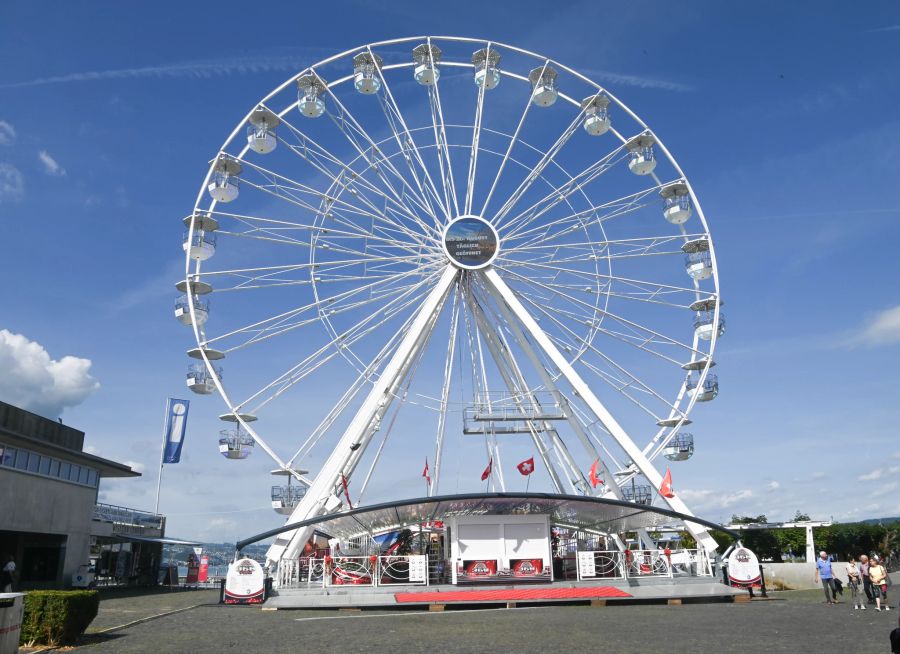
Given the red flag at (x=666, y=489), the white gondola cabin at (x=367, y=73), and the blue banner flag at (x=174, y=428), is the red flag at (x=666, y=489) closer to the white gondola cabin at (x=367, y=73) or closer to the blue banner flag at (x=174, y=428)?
the white gondola cabin at (x=367, y=73)

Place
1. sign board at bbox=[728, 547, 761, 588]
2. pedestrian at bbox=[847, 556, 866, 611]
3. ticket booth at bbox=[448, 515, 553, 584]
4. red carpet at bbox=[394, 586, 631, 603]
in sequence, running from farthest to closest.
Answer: ticket booth at bbox=[448, 515, 553, 584], sign board at bbox=[728, 547, 761, 588], red carpet at bbox=[394, 586, 631, 603], pedestrian at bbox=[847, 556, 866, 611]

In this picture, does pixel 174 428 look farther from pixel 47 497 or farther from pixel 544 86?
pixel 544 86

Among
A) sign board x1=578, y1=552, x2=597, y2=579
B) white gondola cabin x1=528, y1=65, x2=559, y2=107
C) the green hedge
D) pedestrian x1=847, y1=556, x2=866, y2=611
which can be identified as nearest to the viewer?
the green hedge

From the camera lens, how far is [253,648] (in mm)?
11555

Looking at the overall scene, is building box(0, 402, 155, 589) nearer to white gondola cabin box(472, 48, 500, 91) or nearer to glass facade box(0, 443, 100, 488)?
glass facade box(0, 443, 100, 488)

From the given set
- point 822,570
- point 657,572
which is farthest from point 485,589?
point 822,570

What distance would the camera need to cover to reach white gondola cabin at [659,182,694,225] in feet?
90.5

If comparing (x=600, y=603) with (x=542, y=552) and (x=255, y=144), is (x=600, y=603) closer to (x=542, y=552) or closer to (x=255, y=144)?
(x=542, y=552)

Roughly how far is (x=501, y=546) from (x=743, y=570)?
7019 mm

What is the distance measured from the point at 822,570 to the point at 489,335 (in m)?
12.8

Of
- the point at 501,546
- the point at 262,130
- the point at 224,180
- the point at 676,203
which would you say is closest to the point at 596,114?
the point at 676,203

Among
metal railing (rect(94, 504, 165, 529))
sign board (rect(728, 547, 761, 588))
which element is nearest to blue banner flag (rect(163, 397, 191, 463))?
metal railing (rect(94, 504, 165, 529))

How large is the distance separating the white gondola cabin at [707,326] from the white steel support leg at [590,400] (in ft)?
17.7

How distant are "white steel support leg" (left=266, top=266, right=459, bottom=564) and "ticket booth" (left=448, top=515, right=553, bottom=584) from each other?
388 centimetres
